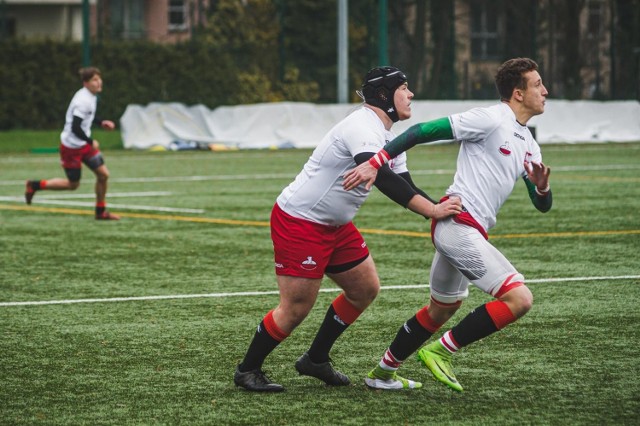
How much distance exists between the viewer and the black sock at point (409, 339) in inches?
274

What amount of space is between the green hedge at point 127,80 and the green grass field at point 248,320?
18136 mm

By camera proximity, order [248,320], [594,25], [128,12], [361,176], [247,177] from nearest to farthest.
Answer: [361,176] → [248,320] → [247,177] → [594,25] → [128,12]

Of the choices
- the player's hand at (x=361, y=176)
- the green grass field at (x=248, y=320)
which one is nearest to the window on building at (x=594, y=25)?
the green grass field at (x=248, y=320)

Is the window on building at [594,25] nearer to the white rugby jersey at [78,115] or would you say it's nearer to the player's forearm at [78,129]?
Answer: the white rugby jersey at [78,115]

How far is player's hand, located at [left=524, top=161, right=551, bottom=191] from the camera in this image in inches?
263

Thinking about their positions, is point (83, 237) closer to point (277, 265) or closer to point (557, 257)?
point (557, 257)

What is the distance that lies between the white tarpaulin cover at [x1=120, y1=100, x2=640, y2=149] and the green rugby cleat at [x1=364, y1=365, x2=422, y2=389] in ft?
→ 83.1

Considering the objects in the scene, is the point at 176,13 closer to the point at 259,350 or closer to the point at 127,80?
the point at 127,80

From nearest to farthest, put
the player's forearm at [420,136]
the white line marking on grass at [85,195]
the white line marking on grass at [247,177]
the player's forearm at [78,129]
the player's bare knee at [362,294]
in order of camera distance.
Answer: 1. the player's forearm at [420,136]
2. the player's bare knee at [362,294]
3. the player's forearm at [78,129]
4. the white line marking on grass at [85,195]
5. the white line marking on grass at [247,177]

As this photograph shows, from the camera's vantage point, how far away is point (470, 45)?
47.3m

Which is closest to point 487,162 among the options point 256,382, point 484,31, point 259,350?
point 259,350

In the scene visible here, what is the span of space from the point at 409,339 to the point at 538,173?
1144mm

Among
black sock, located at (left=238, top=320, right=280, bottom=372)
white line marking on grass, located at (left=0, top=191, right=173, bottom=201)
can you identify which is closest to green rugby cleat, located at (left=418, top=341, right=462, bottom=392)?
black sock, located at (left=238, top=320, right=280, bottom=372)

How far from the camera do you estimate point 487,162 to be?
6.74 metres
